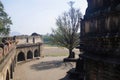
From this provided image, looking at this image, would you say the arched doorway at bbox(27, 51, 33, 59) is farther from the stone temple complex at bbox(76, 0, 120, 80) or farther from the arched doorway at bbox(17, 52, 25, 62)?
the stone temple complex at bbox(76, 0, 120, 80)

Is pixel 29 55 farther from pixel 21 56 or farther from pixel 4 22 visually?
pixel 4 22

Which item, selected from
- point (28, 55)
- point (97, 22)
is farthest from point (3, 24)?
point (97, 22)

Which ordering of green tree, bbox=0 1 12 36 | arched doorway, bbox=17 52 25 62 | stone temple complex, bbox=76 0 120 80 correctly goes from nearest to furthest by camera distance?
stone temple complex, bbox=76 0 120 80 → green tree, bbox=0 1 12 36 → arched doorway, bbox=17 52 25 62

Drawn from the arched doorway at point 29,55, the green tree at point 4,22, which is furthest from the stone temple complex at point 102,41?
the arched doorway at point 29,55

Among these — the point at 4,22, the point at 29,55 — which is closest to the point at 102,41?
the point at 4,22

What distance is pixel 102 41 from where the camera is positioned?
6102 mm

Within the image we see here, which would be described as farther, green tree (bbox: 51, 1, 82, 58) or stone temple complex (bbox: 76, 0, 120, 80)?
green tree (bbox: 51, 1, 82, 58)

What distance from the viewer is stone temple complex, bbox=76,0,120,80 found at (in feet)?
18.3

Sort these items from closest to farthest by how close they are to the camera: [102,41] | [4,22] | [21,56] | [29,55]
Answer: [102,41]
[4,22]
[21,56]
[29,55]

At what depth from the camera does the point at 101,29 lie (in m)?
6.34

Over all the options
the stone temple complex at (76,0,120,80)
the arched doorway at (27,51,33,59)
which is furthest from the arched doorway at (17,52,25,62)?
the stone temple complex at (76,0,120,80)

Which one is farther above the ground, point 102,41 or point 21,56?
point 102,41

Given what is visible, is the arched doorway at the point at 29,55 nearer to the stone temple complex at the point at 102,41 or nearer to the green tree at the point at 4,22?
the green tree at the point at 4,22

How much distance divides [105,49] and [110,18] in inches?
32.8
